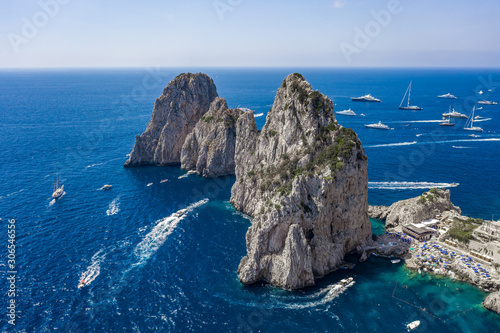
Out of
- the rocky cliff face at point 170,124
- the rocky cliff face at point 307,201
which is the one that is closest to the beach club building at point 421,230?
the rocky cliff face at point 307,201

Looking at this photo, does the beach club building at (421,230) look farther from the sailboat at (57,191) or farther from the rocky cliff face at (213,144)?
the sailboat at (57,191)

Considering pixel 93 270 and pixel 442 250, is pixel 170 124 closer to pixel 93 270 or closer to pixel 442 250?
pixel 93 270

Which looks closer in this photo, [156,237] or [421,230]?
[421,230]

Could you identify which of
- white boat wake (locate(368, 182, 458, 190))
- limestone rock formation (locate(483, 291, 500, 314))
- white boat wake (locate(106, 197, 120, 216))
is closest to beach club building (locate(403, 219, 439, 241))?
limestone rock formation (locate(483, 291, 500, 314))

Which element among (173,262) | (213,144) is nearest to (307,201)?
(173,262)

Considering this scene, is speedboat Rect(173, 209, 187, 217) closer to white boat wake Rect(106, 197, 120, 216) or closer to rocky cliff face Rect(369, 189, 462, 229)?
white boat wake Rect(106, 197, 120, 216)
